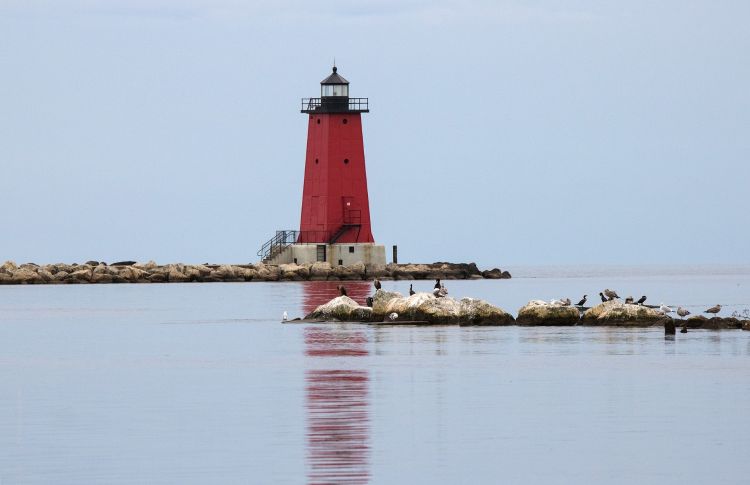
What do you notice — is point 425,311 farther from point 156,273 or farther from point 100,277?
point 100,277

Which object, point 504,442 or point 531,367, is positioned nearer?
point 504,442

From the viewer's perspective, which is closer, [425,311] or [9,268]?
[425,311]

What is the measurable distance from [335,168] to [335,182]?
48 cm

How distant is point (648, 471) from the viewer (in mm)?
13578

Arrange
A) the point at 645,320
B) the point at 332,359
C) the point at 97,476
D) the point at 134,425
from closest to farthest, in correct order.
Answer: the point at 97,476, the point at 134,425, the point at 332,359, the point at 645,320

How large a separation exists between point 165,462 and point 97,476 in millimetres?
896

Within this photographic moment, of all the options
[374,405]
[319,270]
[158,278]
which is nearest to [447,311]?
[374,405]

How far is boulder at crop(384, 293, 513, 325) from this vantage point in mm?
31406

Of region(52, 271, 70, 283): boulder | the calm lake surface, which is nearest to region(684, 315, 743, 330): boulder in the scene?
the calm lake surface

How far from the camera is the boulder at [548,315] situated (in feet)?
104

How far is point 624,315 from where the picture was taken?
30656mm

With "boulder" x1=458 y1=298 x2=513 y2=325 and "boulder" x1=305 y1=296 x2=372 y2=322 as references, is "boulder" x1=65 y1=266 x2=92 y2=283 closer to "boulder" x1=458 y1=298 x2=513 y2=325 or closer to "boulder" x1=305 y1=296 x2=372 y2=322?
"boulder" x1=305 y1=296 x2=372 y2=322

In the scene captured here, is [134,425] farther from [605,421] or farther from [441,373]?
[441,373]

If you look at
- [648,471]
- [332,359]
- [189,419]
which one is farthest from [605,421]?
[332,359]
